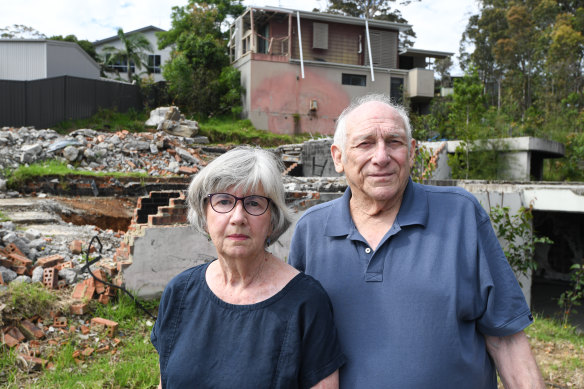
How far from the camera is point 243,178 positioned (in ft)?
5.72

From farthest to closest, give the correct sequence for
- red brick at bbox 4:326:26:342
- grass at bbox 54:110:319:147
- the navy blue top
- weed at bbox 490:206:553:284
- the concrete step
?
grass at bbox 54:110:319:147, the concrete step, weed at bbox 490:206:553:284, red brick at bbox 4:326:26:342, the navy blue top

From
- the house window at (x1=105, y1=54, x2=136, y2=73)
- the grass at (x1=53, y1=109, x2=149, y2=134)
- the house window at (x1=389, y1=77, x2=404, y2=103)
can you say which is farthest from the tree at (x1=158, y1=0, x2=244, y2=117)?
the house window at (x1=389, y1=77, x2=404, y2=103)

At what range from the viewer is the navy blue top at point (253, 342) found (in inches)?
63.3

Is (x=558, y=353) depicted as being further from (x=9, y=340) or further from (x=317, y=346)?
(x=9, y=340)

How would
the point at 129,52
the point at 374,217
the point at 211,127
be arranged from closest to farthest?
the point at 374,217 < the point at 211,127 < the point at 129,52

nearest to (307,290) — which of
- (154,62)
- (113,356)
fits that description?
(113,356)

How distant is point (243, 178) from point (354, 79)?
2383cm

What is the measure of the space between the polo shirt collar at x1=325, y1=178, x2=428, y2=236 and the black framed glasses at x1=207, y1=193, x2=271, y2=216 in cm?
37

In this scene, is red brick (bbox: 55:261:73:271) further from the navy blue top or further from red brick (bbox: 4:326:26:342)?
the navy blue top

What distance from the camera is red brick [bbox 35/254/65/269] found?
5616 millimetres

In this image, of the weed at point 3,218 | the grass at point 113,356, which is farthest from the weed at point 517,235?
the weed at point 3,218

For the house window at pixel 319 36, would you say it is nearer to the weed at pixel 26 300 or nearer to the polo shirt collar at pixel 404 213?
the weed at pixel 26 300

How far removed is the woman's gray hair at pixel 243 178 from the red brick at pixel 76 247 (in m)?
5.19

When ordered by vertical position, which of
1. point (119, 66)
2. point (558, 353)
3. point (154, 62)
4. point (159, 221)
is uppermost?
point (154, 62)
